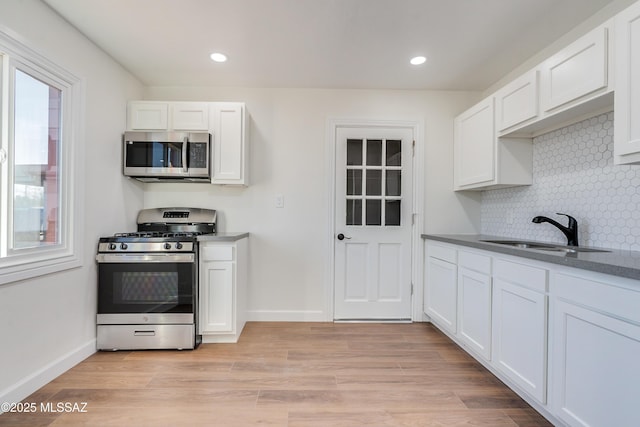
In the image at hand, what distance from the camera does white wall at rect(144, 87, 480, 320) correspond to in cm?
304

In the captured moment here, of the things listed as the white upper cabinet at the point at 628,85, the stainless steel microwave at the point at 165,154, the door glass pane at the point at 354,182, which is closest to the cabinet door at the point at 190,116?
the stainless steel microwave at the point at 165,154

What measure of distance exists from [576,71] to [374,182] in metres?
1.73

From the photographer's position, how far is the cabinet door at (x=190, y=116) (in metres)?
2.74

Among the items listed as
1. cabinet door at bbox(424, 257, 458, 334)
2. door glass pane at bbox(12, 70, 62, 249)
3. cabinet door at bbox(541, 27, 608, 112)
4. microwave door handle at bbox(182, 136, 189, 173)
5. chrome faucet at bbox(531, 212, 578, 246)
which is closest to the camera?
cabinet door at bbox(541, 27, 608, 112)

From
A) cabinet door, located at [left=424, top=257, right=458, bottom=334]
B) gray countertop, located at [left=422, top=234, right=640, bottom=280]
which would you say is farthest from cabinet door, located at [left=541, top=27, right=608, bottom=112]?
cabinet door, located at [left=424, top=257, right=458, bottom=334]

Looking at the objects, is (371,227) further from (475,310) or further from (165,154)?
(165,154)

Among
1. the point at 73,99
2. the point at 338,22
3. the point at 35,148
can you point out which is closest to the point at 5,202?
the point at 35,148

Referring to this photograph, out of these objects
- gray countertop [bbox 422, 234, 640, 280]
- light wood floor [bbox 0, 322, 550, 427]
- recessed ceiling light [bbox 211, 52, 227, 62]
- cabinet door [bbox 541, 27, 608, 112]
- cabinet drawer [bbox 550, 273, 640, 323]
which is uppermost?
recessed ceiling light [bbox 211, 52, 227, 62]

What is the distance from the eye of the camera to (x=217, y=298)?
249cm

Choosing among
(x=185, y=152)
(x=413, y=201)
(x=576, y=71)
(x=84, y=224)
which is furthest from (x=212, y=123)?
(x=576, y=71)

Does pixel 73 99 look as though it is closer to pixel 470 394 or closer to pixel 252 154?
pixel 252 154

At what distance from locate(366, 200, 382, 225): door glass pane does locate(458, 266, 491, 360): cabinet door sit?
951mm

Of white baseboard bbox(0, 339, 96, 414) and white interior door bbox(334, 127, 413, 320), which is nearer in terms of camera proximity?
white baseboard bbox(0, 339, 96, 414)

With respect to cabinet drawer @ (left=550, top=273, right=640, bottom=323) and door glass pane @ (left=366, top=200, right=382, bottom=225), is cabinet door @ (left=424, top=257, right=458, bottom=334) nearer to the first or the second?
door glass pane @ (left=366, top=200, right=382, bottom=225)
